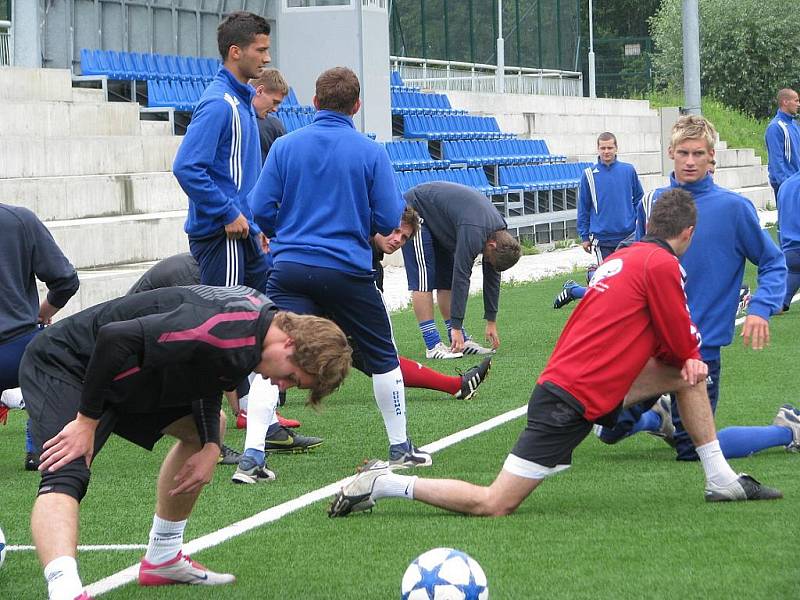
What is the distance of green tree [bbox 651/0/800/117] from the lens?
45.6 metres

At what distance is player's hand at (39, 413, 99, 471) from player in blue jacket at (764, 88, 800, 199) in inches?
531

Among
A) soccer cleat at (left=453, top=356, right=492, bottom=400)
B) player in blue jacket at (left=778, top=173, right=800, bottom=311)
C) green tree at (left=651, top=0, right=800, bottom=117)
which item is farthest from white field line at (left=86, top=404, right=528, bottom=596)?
green tree at (left=651, top=0, right=800, bottom=117)

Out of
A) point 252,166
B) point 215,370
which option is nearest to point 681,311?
point 215,370

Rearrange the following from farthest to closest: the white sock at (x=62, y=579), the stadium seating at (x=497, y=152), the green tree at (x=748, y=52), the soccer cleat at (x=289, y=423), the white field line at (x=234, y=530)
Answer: the green tree at (x=748, y=52) < the stadium seating at (x=497, y=152) < the soccer cleat at (x=289, y=423) < the white field line at (x=234, y=530) < the white sock at (x=62, y=579)

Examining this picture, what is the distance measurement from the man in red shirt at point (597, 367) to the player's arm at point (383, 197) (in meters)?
1.44

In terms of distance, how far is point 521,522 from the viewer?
585 centimetres

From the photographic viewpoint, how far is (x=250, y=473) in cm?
686

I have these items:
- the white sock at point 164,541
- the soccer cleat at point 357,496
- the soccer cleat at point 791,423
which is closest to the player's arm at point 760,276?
the soccer cleat at point 791,423

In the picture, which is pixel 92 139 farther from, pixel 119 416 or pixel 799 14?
pixel 799 14

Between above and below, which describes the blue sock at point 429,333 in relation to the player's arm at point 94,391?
below

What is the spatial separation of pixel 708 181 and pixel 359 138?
5.71 feet

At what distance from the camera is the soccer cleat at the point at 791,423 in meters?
7.22

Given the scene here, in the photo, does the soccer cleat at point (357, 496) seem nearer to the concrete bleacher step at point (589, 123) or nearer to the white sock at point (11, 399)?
the white sock at point (11, 399)

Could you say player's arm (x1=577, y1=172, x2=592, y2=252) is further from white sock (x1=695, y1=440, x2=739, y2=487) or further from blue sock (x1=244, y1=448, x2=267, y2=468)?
white sock (x1=695, y1=440, x2=739, y2=487)
